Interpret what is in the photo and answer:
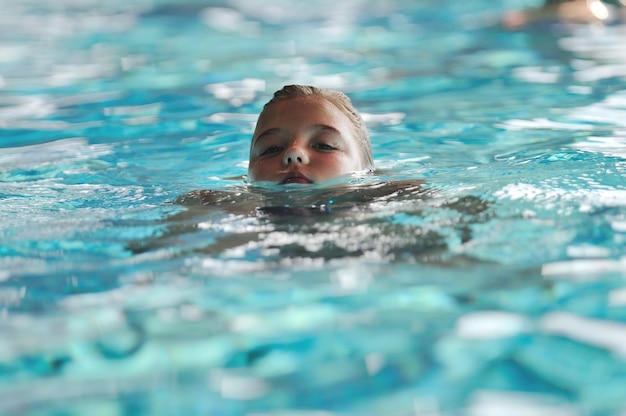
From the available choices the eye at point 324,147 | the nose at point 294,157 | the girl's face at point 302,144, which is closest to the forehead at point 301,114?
the girl's face at point 302,144

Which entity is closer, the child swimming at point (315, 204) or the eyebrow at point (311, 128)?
the child swimming at point (315, 204)

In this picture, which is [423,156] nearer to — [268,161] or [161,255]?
[268,161]

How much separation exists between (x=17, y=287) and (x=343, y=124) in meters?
1.80

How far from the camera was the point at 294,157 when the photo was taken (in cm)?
358

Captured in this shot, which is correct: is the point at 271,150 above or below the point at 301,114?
below

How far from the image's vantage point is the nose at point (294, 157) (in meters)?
3.58

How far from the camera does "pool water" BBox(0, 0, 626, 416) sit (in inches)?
77.0

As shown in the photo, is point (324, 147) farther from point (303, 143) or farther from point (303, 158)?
point (303, 158)

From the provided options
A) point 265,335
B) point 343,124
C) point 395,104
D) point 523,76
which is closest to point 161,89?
point 395,104

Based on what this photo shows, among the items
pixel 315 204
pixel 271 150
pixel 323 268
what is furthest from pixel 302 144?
pixel 323 268

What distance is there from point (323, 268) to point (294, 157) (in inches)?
42.5

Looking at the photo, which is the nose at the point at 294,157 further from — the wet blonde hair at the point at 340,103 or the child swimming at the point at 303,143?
the wet blonde hair at the point at 340,103

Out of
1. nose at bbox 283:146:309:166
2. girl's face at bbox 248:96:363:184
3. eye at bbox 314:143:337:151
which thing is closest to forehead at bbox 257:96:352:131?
girl's face at bbox 248:96:363:184

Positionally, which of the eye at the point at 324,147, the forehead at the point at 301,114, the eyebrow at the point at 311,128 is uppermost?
the forehead at the point at 301,114
